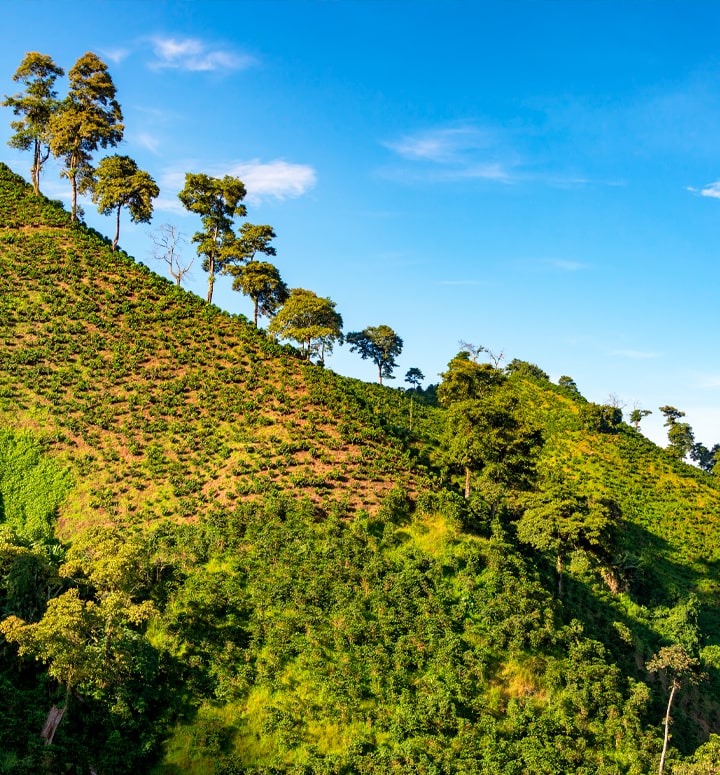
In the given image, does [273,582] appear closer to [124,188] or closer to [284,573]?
[284,573]

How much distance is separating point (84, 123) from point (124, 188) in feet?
32.9

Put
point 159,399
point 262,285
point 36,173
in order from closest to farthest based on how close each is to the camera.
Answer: point 159,399 < point 262,285 < point 36,173

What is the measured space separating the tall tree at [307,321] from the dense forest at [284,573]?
1.10 m

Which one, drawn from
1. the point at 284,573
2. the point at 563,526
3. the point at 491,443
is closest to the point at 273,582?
the point at 284,573

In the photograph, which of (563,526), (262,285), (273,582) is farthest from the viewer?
(262,285)

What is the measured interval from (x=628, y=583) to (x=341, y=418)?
26875 mm

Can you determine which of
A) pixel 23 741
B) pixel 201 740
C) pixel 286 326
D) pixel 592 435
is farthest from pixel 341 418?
pixel 592 435

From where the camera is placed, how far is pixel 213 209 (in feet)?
208

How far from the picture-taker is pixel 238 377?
5219cm

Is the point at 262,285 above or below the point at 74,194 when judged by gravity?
below

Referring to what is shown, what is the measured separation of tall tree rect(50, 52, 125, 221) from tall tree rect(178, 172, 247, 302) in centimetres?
1150

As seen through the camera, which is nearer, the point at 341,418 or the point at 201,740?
the point at 201,740

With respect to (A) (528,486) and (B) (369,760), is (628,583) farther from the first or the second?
(B) (369,760)

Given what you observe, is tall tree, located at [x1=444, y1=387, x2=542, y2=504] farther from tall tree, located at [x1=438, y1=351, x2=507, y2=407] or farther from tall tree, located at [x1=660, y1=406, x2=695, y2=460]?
tall tree, located at [x1=660, y1=406, x2=695, y2=460]
